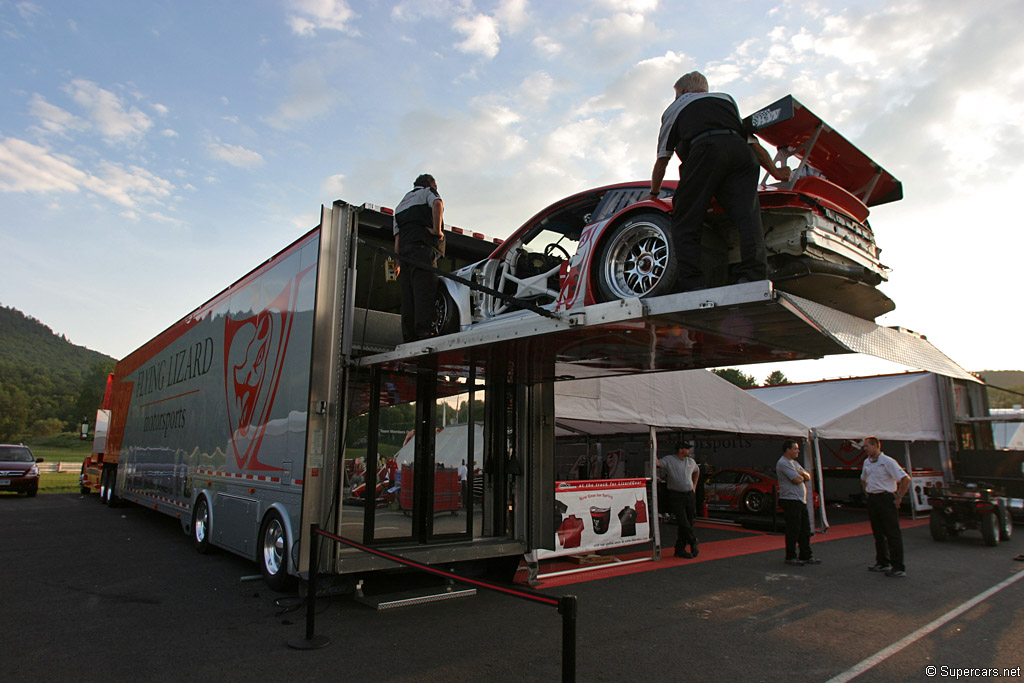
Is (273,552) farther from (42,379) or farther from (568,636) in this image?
(42,379)

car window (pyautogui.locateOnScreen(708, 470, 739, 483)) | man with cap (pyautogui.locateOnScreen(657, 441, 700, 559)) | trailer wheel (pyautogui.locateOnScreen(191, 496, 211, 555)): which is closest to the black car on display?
trailer wheel (pyautogui.locateOnScreen(191, 496, 211, 555))

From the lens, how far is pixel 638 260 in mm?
3967

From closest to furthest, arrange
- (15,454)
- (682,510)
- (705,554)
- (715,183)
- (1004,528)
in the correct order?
(715,183)
(682,510)
(705,554)
(1004,528)
(15,454)

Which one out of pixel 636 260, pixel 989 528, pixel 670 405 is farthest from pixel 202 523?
pixel 989 528

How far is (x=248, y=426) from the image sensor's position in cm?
621

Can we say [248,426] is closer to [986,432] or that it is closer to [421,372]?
[421,372]

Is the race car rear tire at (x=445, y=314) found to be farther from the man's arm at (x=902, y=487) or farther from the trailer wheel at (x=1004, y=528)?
the trailer wheel at (x=1004, y=528)

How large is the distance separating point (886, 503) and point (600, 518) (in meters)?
3.43

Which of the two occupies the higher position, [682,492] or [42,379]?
[42,379]

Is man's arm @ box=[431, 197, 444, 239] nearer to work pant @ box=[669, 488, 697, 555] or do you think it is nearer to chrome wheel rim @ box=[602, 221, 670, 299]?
chrome wheel rim @ box=[602, 221, 670, 299]

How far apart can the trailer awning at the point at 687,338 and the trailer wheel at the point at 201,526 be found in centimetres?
368

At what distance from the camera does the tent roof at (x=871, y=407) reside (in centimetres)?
1305

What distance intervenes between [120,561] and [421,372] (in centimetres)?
501

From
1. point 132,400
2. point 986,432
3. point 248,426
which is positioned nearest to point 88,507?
point 132,400
